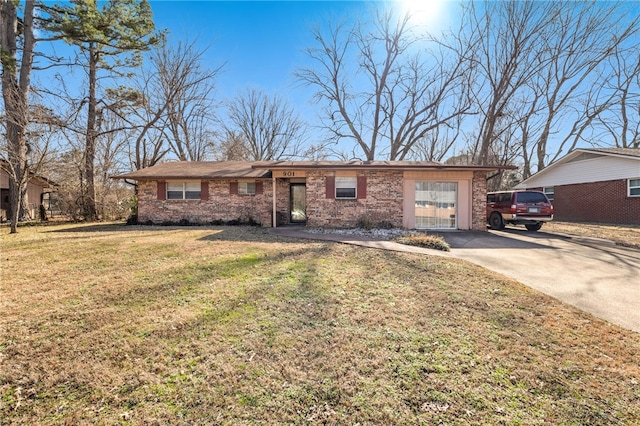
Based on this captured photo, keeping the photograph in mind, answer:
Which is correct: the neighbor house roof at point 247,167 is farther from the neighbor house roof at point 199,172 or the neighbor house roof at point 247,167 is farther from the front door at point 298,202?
the front door at point 298,202

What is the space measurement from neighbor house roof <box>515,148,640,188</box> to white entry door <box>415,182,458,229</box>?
35.2 feet

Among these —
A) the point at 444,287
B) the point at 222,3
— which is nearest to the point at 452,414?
the point at 444,287

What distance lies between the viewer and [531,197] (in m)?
11.5

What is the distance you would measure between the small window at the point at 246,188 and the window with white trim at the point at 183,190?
1991 mm

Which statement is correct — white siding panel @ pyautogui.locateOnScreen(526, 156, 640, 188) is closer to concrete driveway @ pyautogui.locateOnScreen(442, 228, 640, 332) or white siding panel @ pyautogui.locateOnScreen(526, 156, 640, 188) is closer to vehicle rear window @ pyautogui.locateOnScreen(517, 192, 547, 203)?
vehicle rear window @ pyautogui.locateOnScreen(517, 192, 547, 203)

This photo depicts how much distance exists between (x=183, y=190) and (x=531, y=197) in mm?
15474

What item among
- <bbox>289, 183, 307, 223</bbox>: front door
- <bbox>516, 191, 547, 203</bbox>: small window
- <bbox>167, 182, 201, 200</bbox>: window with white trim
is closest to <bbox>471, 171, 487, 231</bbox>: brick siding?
<bbox>516, 191, 547, 203</bbox>: small window

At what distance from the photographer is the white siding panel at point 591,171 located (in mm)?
14570

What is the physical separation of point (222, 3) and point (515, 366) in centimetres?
1500

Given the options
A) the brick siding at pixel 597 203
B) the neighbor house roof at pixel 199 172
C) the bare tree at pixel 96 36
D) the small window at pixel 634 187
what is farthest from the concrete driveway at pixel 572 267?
the bare tree at pixel 96 36

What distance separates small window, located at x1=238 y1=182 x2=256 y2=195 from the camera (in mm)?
13242

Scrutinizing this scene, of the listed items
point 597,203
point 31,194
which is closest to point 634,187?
point 597,203

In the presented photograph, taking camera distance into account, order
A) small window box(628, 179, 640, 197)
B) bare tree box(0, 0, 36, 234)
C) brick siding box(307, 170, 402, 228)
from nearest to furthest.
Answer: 1. bare tree box(0, 0, 36, 234)
2. brick siding box(307, 170, 402, 228)
3. small window box(628, 179, 640, 197)

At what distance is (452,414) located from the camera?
1.98 metres
